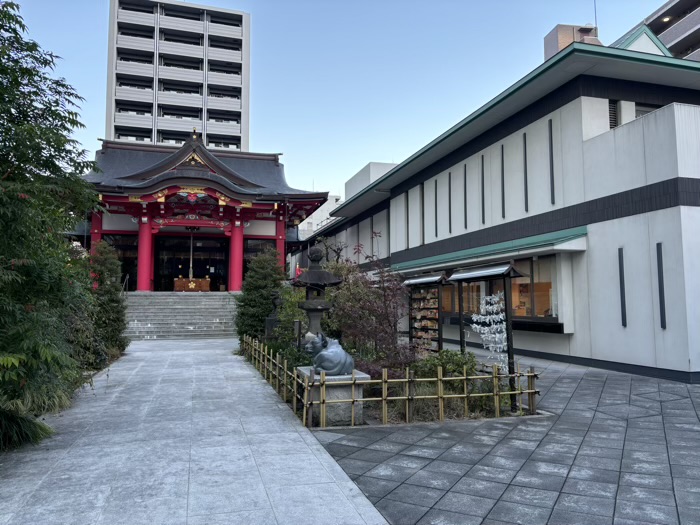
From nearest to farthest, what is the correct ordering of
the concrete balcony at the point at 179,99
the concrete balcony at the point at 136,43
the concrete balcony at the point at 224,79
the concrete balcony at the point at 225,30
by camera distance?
the concrete balcony at the point at 136,43 < the concrete balcony at the point at 179,99 < the concrete balcony at the point at 224,79 < the concrete balcony at the point at 225,30

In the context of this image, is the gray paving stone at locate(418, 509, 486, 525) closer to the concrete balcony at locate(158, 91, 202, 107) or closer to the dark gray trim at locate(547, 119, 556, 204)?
the dark gray trim at locate(547, 119, 556, 204)

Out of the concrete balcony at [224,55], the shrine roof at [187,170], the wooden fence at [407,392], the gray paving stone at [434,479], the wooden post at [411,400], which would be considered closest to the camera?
the gray paving stone at [434,479]

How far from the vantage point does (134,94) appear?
47.8 metres

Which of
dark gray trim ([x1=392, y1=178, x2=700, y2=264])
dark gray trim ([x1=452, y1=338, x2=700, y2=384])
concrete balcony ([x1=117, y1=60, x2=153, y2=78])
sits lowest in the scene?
dark gray trim ([x1=452, y1=338, x2=700, y2=384])

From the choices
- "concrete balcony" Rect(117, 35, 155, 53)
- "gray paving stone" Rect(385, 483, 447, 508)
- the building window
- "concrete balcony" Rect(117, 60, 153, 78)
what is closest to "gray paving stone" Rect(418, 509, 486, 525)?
"gray paving stone" Rect(385, 483, 447, 508)

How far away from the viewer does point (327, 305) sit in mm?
10234

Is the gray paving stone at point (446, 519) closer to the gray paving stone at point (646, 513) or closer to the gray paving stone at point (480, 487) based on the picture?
the gray paving stone at point (480, 487)

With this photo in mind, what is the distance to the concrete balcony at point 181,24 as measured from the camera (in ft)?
163

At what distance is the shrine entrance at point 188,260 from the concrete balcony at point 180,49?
88.7 ft

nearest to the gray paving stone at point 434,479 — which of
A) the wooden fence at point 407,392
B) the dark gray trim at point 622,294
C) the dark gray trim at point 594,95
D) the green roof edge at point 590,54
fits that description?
the wooden fence at point 407,392

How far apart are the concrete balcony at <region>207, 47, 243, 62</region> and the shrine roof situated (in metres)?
20.6

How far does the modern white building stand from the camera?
10.7 meters

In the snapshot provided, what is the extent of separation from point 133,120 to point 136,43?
8.04m

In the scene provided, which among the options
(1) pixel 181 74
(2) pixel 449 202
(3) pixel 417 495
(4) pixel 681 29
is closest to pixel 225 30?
(1) pixel 181 74
